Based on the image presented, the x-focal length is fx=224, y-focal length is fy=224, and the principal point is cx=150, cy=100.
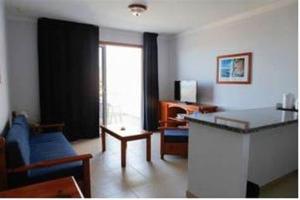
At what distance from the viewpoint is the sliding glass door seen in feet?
16.4

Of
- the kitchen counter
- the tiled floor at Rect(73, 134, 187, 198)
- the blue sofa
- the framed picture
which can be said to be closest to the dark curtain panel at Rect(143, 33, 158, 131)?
the tiled floor at Rect(73, 134, 187, 198)

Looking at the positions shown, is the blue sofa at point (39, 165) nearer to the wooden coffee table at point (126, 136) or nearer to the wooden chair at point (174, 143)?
Answer: the wooden coffee table at point (126, 136)

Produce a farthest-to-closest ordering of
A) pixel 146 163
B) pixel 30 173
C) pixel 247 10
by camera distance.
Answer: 1. pixel 247 10
2. pixel 146 163
3. pixel 30 173

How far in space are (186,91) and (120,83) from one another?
1723 millimetres

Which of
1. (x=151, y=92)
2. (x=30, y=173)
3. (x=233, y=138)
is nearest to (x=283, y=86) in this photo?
(x=233, y=138)

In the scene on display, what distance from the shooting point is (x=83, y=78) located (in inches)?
174

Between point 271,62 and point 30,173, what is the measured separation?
346 cm

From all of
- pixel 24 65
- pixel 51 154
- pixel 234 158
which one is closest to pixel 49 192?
pixel 51 154

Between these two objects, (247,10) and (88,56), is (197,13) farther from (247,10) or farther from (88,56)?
(88,56)

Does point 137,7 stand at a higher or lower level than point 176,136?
higher

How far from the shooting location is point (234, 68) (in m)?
3.95

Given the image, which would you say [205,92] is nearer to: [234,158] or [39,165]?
[234,158]

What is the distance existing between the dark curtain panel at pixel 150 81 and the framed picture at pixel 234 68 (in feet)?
5.14

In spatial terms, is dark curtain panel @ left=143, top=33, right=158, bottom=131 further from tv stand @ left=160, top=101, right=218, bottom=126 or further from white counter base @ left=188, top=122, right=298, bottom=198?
white counter base @ left=188, top=122, right=298, bottom=198
